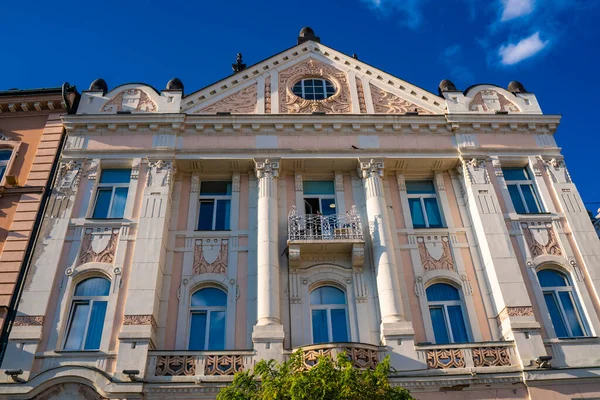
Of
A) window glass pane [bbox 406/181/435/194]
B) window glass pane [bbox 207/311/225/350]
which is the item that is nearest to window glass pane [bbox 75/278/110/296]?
window glass pane [bbox 207/311/225/350]

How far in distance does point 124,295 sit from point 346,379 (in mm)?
7389

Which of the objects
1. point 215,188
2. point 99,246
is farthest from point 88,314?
point 215,188

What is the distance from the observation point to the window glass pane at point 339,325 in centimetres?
1493

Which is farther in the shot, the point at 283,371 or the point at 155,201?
the point at 155,201

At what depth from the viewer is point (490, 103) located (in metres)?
19.6

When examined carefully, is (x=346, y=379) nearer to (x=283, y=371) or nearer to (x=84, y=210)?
(x=283, y=371)

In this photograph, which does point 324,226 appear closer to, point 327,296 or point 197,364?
point 327,296

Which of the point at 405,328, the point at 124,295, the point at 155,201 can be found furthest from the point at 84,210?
the point at 405,328

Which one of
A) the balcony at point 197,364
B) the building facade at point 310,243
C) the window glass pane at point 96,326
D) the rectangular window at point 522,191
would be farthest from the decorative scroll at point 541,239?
the window glass pane at point 96,326

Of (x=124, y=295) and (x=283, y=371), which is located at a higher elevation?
(x=124, y=295)

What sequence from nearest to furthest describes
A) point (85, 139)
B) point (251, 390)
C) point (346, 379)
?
point (346, 379)
point (251, 390)
point (85, 139)

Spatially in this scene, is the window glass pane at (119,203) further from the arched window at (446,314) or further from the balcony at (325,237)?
the arched window at (446,314)

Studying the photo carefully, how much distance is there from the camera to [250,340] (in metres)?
14.6

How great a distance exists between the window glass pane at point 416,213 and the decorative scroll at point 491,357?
4.47 m
